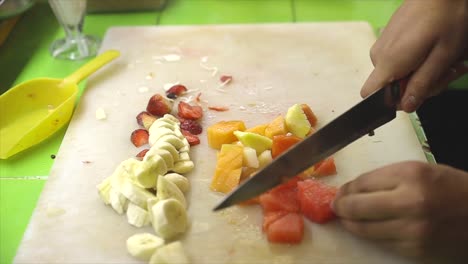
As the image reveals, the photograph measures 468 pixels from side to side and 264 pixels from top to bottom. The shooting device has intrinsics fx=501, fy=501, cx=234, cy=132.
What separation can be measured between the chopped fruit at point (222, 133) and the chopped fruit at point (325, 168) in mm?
214

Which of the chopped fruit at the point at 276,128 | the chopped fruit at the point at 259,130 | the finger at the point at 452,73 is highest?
the finger at the point at 452,73

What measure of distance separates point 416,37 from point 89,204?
0.77 meters

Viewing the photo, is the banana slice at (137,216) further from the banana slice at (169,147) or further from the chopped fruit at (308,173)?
the chopped fruit at (308,173)

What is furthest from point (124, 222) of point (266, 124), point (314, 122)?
point (314, 122)

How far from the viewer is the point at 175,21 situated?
1767mm

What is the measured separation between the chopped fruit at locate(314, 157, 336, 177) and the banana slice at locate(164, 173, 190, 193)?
294mm

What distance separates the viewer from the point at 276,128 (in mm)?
1214

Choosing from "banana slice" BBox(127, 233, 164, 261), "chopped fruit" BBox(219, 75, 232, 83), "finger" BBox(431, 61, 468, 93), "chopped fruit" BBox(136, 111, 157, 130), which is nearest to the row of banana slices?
"banana slice" BBox(127, 233, 164, 261)

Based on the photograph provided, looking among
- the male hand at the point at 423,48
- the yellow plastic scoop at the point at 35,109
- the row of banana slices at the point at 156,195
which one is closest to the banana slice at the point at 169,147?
the row of banana slices at the point at 156,195

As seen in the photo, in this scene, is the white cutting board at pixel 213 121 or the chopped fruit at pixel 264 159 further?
the chopped fruit at pixel 264 159

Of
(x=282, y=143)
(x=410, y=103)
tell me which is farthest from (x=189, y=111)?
(x=410, y=103)

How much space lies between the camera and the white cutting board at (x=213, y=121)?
1.01m

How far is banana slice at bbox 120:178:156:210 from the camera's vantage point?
40.7 inches

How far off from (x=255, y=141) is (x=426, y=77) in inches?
15.5
